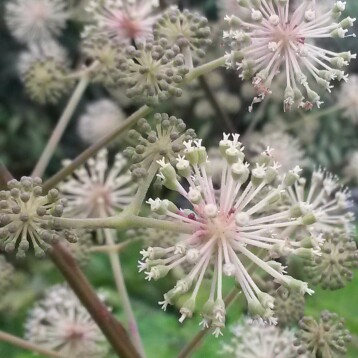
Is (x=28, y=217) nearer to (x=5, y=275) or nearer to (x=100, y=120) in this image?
(x=5, y=275)

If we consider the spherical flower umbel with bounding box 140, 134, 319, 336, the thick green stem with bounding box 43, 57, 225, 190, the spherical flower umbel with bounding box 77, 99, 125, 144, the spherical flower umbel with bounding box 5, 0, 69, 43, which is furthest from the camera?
the spherical flower umbel with bounding box 77, 99, 125, 144

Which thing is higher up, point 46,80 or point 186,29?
point 46,80

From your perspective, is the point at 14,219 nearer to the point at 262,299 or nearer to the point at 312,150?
the point at 262,299

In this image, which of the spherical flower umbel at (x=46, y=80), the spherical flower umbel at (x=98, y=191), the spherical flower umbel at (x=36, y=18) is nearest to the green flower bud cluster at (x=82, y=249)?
the spherical flower umbel at (x=98, y=191)

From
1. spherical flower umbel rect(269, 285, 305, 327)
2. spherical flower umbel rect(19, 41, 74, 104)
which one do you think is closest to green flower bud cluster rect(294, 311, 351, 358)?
spherical flower umbel rect(269, 285, 305, 327)

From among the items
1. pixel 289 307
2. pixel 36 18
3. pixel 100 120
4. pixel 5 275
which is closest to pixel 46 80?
pixel 5 275

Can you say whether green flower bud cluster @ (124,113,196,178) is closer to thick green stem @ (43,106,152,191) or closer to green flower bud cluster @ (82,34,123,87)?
thick green stem @ (43,106,152,191)
